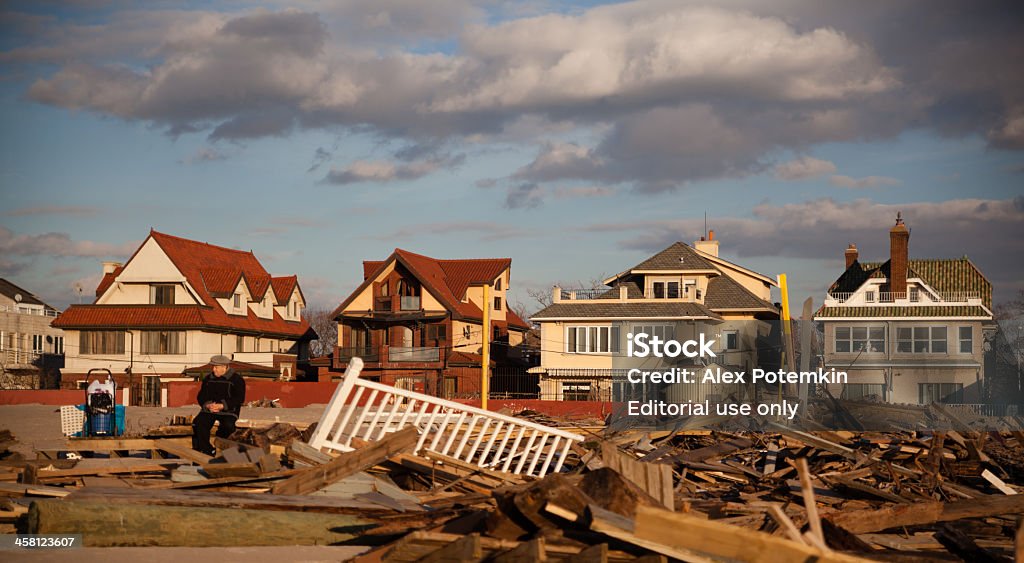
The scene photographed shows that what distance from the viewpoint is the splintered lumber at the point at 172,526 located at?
8789mm

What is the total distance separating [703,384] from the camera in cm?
3578

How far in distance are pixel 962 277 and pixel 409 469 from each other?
5135cm

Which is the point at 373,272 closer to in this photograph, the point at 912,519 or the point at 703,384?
the point at 703,384

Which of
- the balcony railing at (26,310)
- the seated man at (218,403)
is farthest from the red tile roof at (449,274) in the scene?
the seated man at (218,403)

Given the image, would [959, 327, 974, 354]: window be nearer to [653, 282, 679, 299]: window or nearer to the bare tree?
[653, 282, 679, 299]: window

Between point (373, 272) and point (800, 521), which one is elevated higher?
point (373, 272)

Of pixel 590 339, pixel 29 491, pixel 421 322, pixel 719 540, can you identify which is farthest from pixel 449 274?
pixel 719 540

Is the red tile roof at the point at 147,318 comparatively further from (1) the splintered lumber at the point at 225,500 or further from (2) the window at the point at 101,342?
(1) the splintered lumber at the point at 225,500

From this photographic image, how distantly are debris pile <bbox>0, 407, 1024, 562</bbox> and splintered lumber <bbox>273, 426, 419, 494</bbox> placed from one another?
13 millimetres

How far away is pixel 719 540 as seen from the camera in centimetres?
629

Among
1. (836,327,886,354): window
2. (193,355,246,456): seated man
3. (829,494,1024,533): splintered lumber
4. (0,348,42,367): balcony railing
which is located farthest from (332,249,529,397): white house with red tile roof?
(829,494,1024,533): splintered lumber

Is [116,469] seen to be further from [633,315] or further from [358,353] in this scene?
[358,353]

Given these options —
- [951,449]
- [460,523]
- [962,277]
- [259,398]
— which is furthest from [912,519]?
[962,277]

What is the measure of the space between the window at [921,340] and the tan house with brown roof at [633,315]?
6.62m
